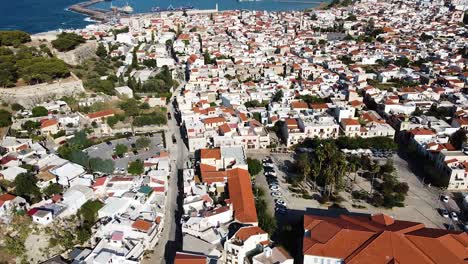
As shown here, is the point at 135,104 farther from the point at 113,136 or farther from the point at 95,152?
the point at 95,152

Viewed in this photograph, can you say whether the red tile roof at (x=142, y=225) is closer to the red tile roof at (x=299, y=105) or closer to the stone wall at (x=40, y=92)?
the red tile roof at (x=299, y=105)

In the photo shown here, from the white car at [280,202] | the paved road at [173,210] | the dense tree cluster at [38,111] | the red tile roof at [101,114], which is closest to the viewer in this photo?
the paved road at [173,210]

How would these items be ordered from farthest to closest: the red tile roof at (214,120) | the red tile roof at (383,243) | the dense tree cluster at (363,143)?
the red tile roof at (214,120)
the dense tree cluster at (363,143)
the red tile roof at (383,243)

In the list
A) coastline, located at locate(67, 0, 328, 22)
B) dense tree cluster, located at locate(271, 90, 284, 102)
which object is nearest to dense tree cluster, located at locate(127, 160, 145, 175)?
dense tree cluster, located at locate(271, 90, 284, 102)

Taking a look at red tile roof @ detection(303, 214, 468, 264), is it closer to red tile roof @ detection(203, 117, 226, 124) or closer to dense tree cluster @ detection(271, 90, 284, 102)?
red tile roof @ detection(203, 117, 226, 124)

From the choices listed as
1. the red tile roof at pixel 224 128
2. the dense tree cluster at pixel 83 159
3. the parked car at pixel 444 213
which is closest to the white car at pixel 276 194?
the red tile roof at pixel 224 128

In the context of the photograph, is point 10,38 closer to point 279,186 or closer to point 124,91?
point 124,91
